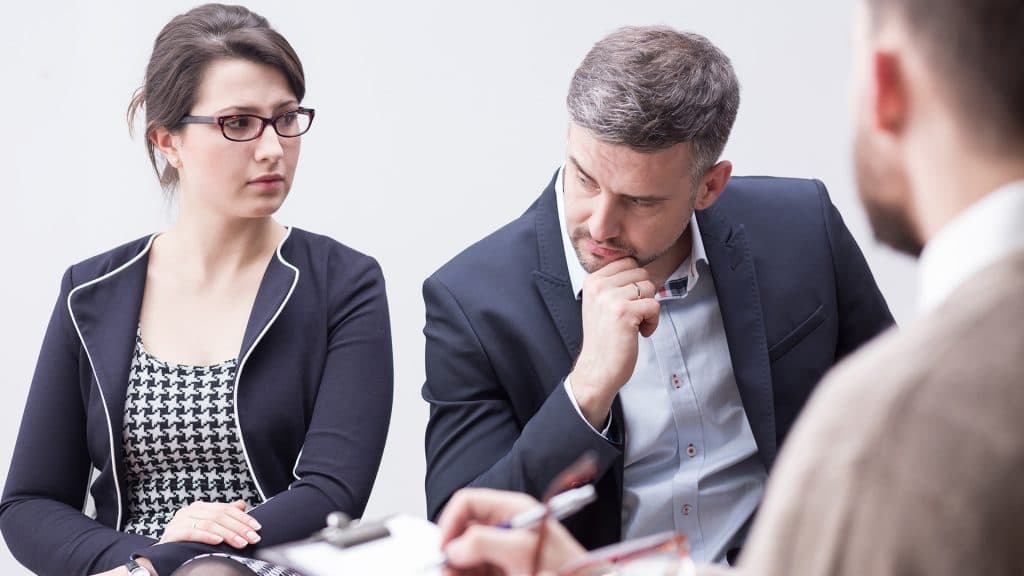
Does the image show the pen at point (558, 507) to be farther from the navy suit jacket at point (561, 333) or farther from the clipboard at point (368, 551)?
the navy suit jacket at point (561, 333)

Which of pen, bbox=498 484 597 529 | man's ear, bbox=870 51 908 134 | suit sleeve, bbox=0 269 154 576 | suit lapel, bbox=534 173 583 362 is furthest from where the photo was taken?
suit sleeve, bbox=0 269 154 576

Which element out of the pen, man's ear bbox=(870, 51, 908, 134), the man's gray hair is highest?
man's ear bbox=(870, 51, 908, 134)

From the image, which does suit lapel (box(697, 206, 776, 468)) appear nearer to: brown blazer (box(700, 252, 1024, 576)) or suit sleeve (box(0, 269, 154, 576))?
suit sleeve (box(0, 269, 154, 576))

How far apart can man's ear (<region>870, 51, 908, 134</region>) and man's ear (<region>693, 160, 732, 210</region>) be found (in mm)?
1007

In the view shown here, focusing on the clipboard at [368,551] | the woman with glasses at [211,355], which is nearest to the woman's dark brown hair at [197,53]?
the woman with glasses at [211,355]

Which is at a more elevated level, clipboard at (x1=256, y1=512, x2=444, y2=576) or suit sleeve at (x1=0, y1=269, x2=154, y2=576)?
clipboard at (x1=256, y1=512, x2=444, y2=576)

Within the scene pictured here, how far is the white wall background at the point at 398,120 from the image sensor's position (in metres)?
3.03

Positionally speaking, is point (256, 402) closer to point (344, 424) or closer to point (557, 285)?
point (344, 424)

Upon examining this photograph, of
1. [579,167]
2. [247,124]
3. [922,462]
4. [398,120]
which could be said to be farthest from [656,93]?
[398,120]

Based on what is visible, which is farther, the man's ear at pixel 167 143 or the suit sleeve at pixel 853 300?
the man's ear at pixel 167 143

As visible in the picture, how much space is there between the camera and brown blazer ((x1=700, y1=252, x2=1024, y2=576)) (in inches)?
26.1

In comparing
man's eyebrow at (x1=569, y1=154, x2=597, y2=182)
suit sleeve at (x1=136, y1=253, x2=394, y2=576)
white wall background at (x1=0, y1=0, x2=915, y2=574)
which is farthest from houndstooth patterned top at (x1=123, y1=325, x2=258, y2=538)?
white wall background at (x1=0, y1=0, x2=915, y2=574)

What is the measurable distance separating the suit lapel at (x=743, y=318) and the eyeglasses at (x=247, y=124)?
0.73 metres

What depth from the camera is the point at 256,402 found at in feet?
6.51
